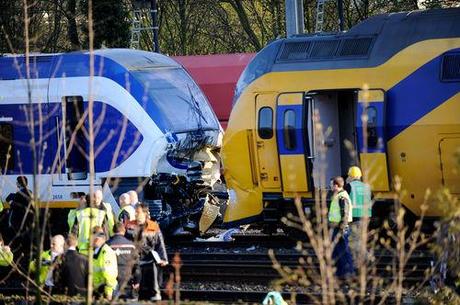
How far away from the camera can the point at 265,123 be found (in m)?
18.9

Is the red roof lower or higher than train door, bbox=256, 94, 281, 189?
higher

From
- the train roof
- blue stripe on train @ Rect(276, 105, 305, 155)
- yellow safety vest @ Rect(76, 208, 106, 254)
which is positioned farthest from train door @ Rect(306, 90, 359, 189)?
yellow safety vest @ Rect(76, 208, 106, 254)

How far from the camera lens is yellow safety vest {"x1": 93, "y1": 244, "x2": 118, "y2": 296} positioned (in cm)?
1252

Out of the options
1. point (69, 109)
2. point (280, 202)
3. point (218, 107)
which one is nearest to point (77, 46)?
point (218, 107)

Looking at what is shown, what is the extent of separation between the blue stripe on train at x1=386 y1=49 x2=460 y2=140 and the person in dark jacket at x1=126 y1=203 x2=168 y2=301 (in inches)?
201

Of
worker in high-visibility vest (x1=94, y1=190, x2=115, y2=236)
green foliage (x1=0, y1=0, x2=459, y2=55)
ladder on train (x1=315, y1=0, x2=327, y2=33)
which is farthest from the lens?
green foliage (x1=0, y1=0, x2=459, y2=55)

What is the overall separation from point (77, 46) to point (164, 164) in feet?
52.5

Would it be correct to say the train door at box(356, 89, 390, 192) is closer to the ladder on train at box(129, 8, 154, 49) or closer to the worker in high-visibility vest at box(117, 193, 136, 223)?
the worker in high-visibility vest at box(117, 193, 136, 223)

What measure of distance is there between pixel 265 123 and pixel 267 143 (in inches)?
13.7

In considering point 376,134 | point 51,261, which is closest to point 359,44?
point 376,134

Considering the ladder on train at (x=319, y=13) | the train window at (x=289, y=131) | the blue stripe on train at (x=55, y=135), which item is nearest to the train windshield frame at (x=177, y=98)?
the blue stripe on train at (x=55, y=135)

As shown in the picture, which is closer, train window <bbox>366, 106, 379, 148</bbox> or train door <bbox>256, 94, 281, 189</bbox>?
train window <bbox>366, 106, 379, 148</bbox>

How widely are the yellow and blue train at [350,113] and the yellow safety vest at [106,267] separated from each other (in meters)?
5.28

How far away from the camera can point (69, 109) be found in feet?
65.9
